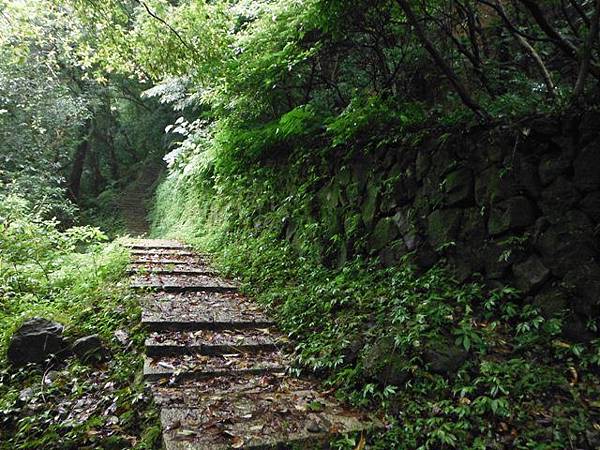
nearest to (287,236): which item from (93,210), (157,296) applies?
(157,296)

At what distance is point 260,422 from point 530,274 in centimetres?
225

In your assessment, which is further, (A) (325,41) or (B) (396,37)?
(A) (325,41)

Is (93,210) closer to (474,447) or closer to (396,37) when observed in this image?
(396,37)

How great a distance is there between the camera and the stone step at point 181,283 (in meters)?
5.15

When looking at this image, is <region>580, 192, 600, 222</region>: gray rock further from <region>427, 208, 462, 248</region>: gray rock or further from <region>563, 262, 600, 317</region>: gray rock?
<region>427, 208, 462, 248</region>: gray rock

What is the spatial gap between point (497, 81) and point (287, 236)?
3283 mm

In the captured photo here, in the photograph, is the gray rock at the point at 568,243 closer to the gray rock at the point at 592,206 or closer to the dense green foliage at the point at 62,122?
the gray rock at the point at 592,206

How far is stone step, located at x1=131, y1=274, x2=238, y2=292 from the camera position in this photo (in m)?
5.15

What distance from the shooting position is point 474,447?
7.89 feet

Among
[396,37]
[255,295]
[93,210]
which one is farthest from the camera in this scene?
[93,210]

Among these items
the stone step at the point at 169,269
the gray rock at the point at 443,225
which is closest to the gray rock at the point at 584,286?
the gray rock at the point at 443,225

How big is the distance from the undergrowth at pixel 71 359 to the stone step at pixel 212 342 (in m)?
0.20

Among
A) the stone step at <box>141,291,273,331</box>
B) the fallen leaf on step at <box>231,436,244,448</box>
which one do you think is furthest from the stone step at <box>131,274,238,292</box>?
the fallen leaf on step at <box>231,436,244,448</box>

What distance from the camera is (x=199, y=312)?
449 cm
